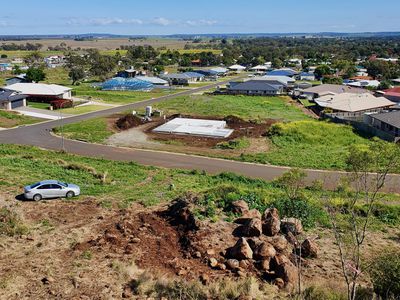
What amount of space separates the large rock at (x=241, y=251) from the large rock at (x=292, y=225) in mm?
3066

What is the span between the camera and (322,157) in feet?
130

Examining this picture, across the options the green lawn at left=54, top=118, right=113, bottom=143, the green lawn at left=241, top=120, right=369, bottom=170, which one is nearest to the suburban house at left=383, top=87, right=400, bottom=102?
the green lawn at left=241, top=120, right=369, bottom=170

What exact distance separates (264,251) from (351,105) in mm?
52939

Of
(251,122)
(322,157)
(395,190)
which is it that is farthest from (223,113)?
(395,190)

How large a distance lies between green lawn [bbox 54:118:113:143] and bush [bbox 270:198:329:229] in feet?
85.4

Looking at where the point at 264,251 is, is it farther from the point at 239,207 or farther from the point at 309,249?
the point at 239,207

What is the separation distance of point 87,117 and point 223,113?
19.5 m

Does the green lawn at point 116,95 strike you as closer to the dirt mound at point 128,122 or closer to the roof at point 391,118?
the dirt mound at point 128,122

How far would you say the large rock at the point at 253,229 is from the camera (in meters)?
19.6

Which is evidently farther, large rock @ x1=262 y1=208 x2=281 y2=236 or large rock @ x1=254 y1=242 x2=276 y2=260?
large rock @ x1=262 y1=208 x2=281 y2=236

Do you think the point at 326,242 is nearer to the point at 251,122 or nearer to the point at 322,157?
the point at 322,157

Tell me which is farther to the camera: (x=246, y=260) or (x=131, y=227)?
(x=131, y=227)

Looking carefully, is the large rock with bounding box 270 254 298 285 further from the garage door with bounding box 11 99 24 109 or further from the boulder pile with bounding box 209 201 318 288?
the garage door with bounding box 11 99 24 109

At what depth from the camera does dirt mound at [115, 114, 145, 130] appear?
52.0m
